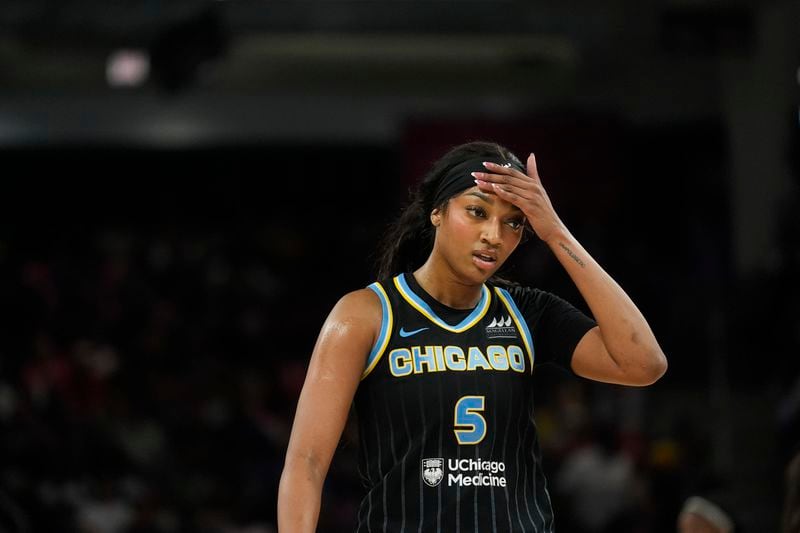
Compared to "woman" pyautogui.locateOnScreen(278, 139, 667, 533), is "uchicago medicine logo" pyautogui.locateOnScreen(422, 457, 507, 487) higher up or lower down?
lower down

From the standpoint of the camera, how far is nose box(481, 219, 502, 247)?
3195 millimetres

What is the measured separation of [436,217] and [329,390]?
0.57 metres

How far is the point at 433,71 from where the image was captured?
15492 mm

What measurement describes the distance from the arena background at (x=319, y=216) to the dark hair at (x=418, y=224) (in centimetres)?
478

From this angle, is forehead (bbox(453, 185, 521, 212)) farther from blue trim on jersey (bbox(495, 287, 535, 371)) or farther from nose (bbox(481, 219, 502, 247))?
blue trim on jersey (bbox(495, 287, 535, 371))

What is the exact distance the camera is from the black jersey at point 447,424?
3.08 meters

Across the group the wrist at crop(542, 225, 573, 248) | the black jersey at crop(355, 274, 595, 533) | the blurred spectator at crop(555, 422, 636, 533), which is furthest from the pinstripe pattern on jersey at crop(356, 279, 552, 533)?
the blurred spectator at crop(555, 422, 636, 533)

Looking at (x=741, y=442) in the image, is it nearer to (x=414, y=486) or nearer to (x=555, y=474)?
(x=555, y=474)

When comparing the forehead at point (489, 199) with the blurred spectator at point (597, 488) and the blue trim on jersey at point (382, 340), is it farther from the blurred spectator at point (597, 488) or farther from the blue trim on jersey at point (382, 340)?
the blurred spectator at point (597, 488)

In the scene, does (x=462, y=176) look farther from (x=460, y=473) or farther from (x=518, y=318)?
(x=460, y=473)

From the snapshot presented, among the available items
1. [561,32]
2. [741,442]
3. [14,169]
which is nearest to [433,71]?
[561,32]

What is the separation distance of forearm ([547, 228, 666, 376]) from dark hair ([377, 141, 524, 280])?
315 millimetres

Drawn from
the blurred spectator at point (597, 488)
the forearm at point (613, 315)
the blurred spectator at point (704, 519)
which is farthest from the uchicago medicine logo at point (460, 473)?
the blurred spectator at point (597, 488)

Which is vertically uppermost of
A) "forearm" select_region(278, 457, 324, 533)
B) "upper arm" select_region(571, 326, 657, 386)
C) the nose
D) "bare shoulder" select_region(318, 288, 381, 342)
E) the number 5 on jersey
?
the nose
